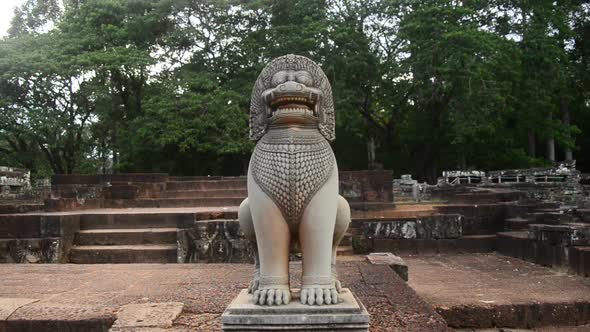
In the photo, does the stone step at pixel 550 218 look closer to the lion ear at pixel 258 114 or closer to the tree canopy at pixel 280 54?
the lion ear at pixel 258 114

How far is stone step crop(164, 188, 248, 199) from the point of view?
36.7 feet

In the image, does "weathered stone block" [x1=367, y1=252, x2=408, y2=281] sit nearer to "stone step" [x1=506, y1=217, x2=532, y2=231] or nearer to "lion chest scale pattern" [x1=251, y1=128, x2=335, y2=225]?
"lion chest scale pattern" [x1=251, y1=128, x2=335, y2=225]

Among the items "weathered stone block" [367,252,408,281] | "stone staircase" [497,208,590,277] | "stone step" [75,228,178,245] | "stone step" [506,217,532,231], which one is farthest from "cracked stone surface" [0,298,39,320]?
"stone step" [506,217,532,231]

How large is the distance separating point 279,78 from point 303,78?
0.14 meters

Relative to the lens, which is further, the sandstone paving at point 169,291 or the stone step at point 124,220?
the stone step at point 124,220

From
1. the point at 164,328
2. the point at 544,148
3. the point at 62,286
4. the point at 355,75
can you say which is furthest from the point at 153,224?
the point at 544,148

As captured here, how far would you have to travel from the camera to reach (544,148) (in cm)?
2683

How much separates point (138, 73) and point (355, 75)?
8.68 meters

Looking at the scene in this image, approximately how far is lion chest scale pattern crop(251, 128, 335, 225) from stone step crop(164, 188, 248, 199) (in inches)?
320

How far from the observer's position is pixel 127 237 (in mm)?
7324

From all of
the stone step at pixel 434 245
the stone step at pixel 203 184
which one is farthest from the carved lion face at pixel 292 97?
the stone step at pixel 203 184

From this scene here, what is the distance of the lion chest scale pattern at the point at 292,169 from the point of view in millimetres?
2805

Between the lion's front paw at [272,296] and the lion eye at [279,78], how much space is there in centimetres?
117

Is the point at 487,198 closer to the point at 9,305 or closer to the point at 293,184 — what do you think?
the point at 293,184
